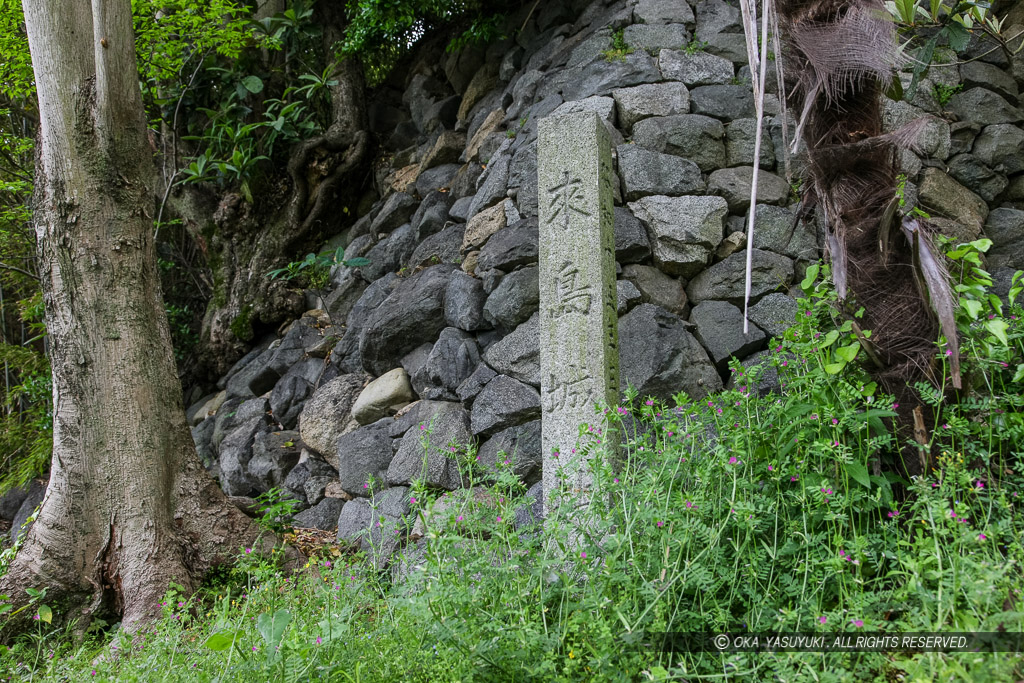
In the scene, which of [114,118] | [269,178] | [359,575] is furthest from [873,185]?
[269,178]

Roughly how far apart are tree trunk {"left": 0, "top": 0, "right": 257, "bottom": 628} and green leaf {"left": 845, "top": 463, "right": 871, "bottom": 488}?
3271mm

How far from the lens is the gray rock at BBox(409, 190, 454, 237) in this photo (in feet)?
18.2

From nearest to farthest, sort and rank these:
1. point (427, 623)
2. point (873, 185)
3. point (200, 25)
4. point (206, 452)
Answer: point (427, 623), point (873, 185), point (206, 452), point (200, 25)

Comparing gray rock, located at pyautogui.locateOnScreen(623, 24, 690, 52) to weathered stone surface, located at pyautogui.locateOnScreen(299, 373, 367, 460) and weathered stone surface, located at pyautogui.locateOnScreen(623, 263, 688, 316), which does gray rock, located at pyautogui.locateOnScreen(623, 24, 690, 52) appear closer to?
weathered stone surface, located at pyautogui.locateOnScreen(623, 263, 688, 316)

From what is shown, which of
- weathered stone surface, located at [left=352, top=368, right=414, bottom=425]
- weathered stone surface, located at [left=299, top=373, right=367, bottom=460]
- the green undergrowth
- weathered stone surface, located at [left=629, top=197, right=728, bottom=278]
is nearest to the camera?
the green undergrowth

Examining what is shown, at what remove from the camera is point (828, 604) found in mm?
1974

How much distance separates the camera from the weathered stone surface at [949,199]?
4.20 metres

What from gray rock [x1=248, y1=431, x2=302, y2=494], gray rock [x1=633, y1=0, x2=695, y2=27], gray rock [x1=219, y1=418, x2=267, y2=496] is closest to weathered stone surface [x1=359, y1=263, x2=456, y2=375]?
gray rock [x1=248, y1=431, x2=302, y2=494]

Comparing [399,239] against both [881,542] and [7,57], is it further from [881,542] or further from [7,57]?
[881,542]

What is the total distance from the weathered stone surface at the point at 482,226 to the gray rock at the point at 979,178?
2.94m

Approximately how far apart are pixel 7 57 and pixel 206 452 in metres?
3.94

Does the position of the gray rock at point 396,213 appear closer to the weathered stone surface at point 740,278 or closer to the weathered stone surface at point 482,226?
the weathered stone surface at point 482,226

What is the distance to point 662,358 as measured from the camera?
3.66 metres

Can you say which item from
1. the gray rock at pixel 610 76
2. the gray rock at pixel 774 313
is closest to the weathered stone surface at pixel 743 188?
the gray rock at pixel 774 313
